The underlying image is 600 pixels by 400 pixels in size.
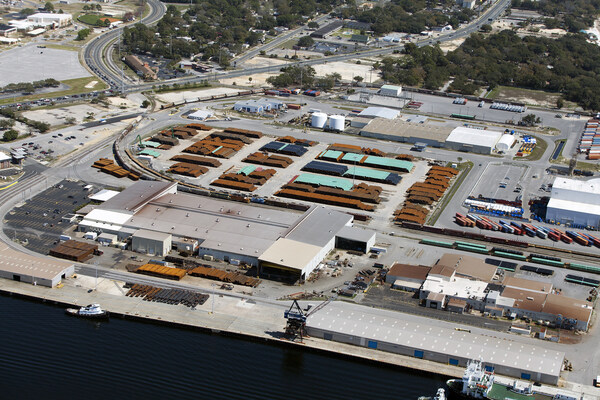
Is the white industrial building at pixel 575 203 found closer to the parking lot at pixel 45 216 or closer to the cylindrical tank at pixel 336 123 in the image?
the cylindrical tank at pixel 336 123

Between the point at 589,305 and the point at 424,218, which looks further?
the point at 424,218

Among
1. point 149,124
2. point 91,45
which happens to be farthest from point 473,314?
point 91,45

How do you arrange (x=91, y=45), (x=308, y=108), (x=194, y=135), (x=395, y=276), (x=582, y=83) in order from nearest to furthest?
(x=395, y=276)
(x=194, y=135)
(x=308, y=108)
(x=582, y=83)
(x=91, y=45)

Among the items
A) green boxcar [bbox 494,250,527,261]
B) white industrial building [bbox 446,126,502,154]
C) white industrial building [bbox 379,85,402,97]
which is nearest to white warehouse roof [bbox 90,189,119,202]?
green boxcar [bbox 494,250,527,261]

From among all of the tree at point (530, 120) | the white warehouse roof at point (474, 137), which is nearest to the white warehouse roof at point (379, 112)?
the white warehouse roof at point (474, 137)

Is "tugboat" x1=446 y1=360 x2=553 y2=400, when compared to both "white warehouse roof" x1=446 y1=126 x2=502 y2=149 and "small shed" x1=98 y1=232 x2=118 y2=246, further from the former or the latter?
"white warehouse roof" x1=446 y1=126 x2=502 y2=149

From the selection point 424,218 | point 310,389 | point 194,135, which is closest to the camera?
point 310,389

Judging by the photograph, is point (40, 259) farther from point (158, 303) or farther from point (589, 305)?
point (589, 305)
